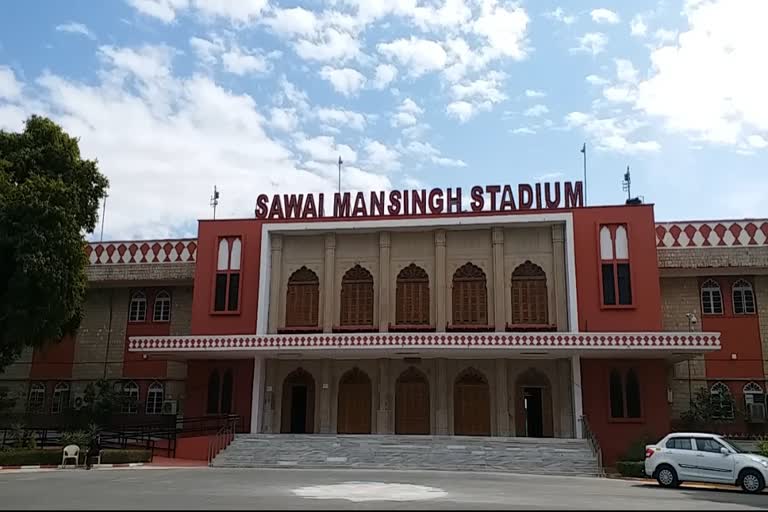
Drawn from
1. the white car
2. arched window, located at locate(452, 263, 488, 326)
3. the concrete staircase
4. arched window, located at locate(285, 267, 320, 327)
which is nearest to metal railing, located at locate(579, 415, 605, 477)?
the concrete staircase

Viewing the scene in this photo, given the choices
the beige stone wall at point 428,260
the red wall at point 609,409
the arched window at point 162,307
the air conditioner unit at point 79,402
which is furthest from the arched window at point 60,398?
the red wall at point 609,409

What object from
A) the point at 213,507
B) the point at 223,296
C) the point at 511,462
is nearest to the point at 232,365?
the point at 223,296

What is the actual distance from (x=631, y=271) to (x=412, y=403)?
30.0 ft

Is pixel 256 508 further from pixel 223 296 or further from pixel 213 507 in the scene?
pixel 223 296

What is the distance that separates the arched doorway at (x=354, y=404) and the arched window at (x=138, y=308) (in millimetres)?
10142

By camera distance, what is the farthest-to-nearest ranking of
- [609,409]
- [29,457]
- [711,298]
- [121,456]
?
1. [711,298]
2. [609,409]
3. [121,456]
4. [29,457]

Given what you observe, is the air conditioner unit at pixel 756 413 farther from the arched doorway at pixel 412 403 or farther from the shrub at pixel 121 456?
the shrub at pixel 121 456

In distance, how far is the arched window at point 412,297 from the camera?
27672 millimetres

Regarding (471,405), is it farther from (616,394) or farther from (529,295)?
(616,394)

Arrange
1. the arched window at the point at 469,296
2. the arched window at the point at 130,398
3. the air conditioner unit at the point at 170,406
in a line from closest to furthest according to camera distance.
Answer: the arched window at the point at 469,296
the air conditioner unit at the point at 170,406
the arched window at the point at 130,398

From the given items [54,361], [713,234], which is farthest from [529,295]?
[54,361]

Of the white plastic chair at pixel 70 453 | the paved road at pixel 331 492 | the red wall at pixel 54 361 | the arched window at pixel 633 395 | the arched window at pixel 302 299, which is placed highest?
the arched window at pixel 302 299

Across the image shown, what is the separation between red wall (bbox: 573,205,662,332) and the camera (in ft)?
85.4

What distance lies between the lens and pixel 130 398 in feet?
103
